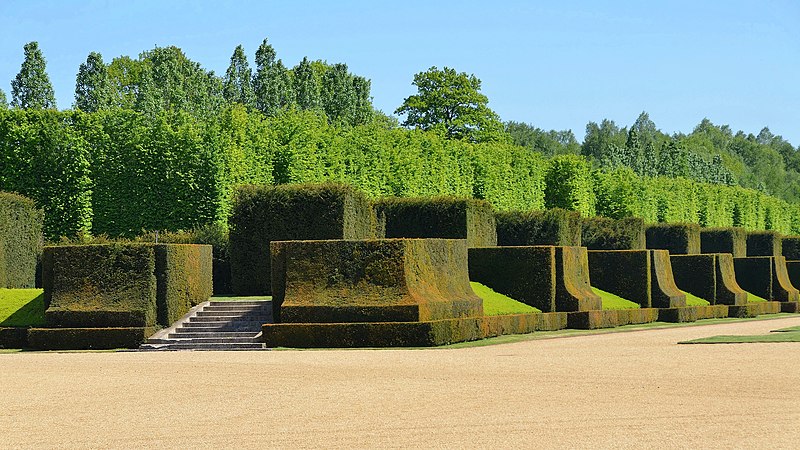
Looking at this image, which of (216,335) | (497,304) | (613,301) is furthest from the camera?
(613,301)

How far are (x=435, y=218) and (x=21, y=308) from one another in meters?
17.2

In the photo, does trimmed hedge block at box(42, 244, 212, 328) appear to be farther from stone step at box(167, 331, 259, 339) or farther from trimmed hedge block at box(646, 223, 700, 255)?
trimmed hedge block at box(646, 223, 700, 255)

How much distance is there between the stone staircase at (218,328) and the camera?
99.5ft

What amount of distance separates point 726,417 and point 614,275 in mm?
32157

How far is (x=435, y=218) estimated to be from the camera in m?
44.9

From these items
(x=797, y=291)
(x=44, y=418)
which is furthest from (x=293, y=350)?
(x=797, y=291)

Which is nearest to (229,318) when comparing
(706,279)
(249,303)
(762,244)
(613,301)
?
(249,303)

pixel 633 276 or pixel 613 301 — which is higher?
pixel 633 276

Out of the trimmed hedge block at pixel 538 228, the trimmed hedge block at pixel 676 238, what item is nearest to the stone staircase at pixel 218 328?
the trimmed hedge block at pixel 538 228

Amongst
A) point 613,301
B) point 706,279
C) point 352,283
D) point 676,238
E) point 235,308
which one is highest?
point 676,238

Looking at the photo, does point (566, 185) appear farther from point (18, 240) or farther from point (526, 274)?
point (18, 240)

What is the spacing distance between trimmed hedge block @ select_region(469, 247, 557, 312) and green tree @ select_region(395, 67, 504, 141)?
182 feet

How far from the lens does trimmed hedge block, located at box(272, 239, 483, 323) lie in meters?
30.1

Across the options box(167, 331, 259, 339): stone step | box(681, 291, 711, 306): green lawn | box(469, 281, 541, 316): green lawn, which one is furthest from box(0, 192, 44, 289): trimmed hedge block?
box(681, 291, 711, 306): green lawn
